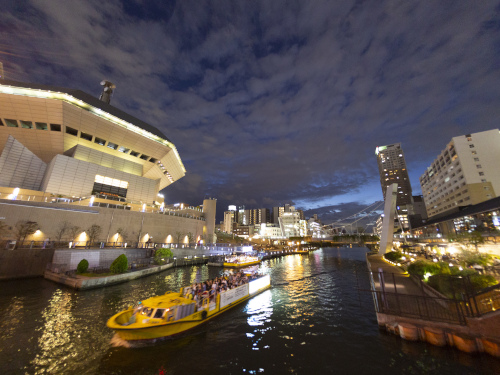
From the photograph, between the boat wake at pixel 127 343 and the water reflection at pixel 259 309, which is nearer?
the boat wake at pixel 127 343

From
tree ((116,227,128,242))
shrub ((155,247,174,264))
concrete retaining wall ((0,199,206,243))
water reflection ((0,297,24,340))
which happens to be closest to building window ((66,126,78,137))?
concrete retaining wall ((0,199,206,243))

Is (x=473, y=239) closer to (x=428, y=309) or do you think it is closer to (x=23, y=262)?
(x=428, y=309)

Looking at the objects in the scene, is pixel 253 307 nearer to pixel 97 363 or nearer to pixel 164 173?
pixel 97 363

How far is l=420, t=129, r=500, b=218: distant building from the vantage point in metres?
67.6

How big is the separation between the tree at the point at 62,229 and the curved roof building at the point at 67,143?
14832mm

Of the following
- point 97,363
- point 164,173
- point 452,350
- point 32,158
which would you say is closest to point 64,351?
point 97,363

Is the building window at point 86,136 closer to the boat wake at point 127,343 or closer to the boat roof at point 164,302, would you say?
the boat roof at point 164,302

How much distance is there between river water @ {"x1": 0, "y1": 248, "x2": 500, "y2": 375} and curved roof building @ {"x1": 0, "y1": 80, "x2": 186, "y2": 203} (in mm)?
40083

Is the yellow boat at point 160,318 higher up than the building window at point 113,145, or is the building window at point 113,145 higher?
the building window at point 113,145

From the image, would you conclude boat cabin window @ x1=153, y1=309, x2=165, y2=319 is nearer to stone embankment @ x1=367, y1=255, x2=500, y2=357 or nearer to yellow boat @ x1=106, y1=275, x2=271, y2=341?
yellow boat @ x1=106, y1=275, x2=271, y2=341

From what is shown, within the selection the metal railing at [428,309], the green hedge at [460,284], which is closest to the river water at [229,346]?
the metal railing at [428,309]

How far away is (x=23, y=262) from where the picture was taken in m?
25.2

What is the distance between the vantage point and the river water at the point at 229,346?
30.3ft

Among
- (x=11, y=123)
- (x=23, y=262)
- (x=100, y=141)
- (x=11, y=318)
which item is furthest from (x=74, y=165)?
(x=11, y=318)
